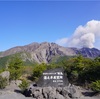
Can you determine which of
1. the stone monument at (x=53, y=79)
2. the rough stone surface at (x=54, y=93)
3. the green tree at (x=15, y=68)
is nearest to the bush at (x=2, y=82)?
the green tree at (x=15, y=68)

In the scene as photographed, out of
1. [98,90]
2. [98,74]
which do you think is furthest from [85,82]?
[98,90]

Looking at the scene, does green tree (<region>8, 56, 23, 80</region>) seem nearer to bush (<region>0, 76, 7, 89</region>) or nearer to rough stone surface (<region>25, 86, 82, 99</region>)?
bush (<region>0, 76, 7, 89</region>)

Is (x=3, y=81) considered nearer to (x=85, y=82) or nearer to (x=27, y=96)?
(x=27, y=96)

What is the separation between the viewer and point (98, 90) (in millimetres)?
25516

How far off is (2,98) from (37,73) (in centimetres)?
1521

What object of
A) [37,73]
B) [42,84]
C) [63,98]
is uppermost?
[37,73]

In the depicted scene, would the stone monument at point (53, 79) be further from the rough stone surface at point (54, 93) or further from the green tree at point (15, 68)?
the green tree at point (15, 68)

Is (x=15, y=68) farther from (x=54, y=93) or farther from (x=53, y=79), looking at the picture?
(x=54, y=93)

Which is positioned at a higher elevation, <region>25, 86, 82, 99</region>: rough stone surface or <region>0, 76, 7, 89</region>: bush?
<region>0, 76, 7, 89</region>: bush

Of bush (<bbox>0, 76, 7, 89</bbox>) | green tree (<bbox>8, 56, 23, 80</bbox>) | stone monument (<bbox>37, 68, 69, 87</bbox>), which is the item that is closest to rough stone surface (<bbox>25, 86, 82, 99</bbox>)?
stone monument (<bbox>37, 68, 69, 87</bbox>)

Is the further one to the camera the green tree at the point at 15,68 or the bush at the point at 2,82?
the green tree at the point at 15,68

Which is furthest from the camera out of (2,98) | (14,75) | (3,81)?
(14,75)

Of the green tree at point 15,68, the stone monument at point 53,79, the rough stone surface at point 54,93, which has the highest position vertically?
the green tree at point 15,68

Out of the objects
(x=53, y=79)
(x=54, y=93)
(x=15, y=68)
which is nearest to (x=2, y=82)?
(x=53, y=79)
